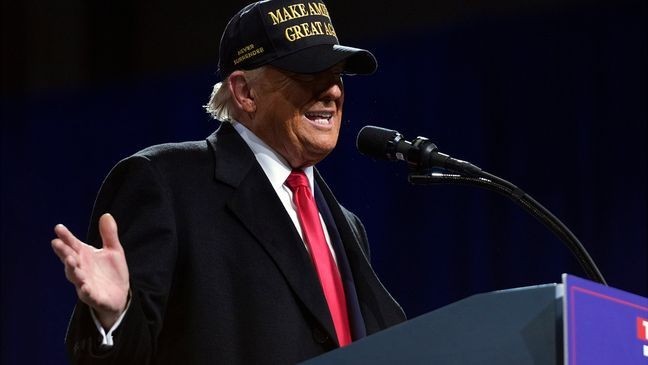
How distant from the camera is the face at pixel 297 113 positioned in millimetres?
1811

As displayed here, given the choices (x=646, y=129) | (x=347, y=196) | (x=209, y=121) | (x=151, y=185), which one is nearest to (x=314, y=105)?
(x=151, y=185)

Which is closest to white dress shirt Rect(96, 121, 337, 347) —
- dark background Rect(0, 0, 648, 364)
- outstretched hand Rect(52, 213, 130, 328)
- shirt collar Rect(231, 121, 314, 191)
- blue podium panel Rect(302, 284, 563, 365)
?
shirt collar Rect(231, 121, 314, 191)

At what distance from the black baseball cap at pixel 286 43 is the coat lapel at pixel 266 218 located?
0.15m

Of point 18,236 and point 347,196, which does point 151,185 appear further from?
point 18,236

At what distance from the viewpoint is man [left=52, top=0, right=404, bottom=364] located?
4.75 feet

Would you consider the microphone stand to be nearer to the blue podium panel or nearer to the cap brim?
the cap brim

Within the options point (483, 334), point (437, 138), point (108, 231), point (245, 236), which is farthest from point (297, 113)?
point (437, 138)

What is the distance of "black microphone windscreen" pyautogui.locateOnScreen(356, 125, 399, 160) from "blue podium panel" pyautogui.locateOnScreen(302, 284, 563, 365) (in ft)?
1.62

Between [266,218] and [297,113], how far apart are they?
0.72 ft

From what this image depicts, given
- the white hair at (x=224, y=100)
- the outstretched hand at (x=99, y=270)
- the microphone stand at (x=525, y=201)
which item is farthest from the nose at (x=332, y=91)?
the outstretched hand at (x=99, y=270)

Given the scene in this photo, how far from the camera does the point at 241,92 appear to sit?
1.87 metres

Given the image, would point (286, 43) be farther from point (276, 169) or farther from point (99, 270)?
point (99, 270)

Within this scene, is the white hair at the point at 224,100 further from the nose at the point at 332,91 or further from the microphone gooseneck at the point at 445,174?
the microphone gooseneck at the point at 445,174

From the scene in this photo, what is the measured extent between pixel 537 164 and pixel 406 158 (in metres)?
2.02
